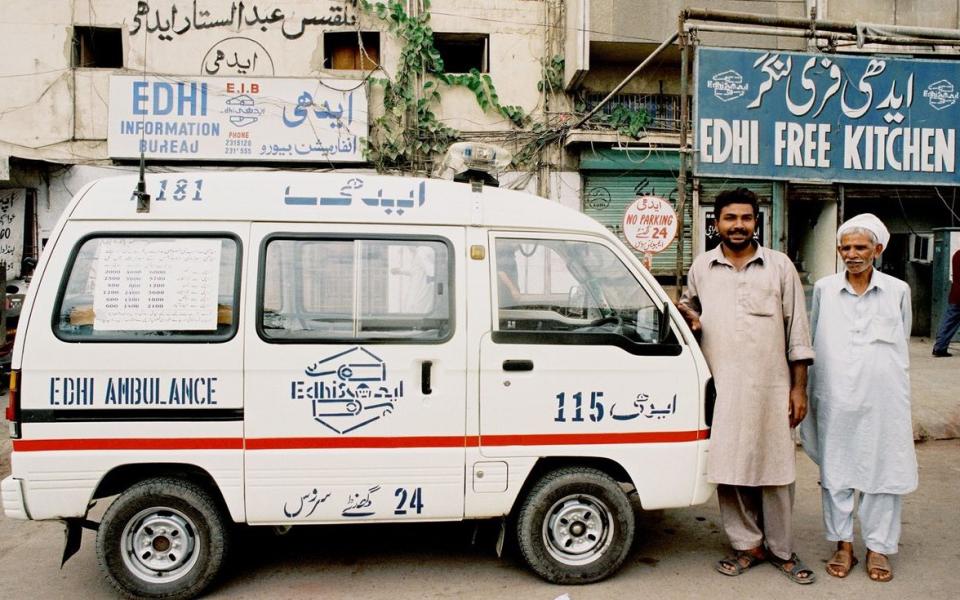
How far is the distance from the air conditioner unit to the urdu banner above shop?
513 centimetres

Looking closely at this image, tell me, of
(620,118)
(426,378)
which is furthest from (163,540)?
(620,118)

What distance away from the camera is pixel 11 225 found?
10.2 meters

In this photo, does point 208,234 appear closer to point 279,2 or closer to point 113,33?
point 279,2

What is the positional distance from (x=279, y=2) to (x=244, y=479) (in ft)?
31.9

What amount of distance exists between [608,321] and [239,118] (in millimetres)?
8956

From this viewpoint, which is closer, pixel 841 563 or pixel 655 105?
pixel 841 563

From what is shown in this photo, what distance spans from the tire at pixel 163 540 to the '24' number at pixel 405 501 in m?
0.86

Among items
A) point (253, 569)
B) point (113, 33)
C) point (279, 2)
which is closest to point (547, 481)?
point (253, 569)

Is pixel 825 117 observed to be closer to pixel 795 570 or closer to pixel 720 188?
pixel 720 188

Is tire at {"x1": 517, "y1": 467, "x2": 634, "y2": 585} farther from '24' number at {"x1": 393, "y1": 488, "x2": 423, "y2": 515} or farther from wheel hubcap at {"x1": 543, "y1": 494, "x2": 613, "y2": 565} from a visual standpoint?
'24' number at {"x1": 393, "y1": 488, "x2": 423, "y2": 515}

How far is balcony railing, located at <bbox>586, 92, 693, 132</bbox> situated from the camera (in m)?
11.2

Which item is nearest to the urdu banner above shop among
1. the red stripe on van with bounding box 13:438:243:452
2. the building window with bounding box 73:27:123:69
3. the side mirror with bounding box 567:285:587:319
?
the side mirror with bounding box 567:285:587:319

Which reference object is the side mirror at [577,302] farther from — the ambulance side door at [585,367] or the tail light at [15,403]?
the tail light at [15,403]

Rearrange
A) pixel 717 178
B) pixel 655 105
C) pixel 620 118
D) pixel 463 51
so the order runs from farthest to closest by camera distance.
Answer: pixel 463 51
pixel 655 105
pixel 717 178
pixel 620 118
